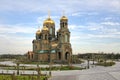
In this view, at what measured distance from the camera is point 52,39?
9319cm

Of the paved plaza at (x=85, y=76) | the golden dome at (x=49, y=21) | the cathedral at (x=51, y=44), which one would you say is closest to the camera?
the paved plaza at (x=85, y=76)

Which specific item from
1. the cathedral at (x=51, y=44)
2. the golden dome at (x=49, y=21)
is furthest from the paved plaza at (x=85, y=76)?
the golden dome at (x=49, y=21)

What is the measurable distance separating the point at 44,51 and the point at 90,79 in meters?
55.4

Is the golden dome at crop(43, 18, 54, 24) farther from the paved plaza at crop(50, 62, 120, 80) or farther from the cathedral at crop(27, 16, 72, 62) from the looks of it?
the paved plaza at crop(50, 62, 120, 80)

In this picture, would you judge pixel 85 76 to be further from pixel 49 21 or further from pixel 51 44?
pixel 49 21

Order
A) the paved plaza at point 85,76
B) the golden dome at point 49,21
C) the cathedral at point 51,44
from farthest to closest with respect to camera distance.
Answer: the golden dome at point 49,21 → the cathedral at point 51,44 → the paved plaza at point 85,76

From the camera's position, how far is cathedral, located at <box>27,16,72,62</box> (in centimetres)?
8688

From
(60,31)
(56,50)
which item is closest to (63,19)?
(60,31)

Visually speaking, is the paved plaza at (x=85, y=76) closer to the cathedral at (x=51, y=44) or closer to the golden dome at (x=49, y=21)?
the cathedral at (x=51, y=44)

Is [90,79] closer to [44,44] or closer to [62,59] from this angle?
[62,59]

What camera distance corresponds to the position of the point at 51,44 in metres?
91.7

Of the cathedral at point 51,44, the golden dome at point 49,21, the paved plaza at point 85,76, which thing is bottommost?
the paved plaza at point 85,76

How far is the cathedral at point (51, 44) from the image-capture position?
86.9 m

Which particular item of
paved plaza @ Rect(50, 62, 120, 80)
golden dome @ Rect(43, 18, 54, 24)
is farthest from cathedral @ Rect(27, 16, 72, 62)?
paved plaza @ Rect(50, 62, 120, 80)
